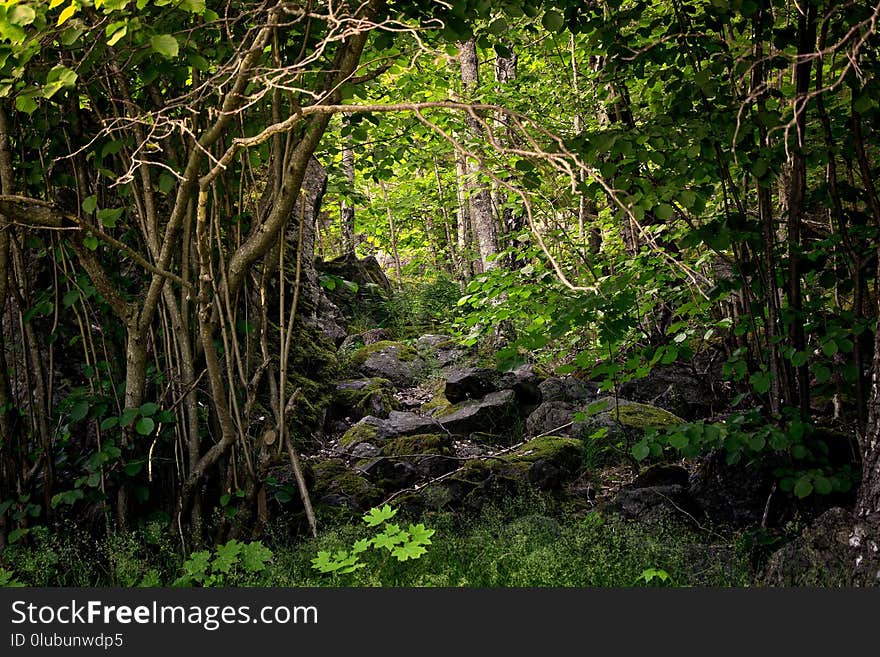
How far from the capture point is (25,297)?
3945mm

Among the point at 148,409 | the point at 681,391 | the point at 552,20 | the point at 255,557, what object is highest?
the point at 552,20

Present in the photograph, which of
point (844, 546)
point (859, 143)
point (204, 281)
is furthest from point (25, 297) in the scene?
point (859, 143)

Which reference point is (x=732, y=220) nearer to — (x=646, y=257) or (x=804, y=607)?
(x=646, y=257)

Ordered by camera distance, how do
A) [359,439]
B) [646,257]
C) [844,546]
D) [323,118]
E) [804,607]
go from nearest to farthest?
[804,607], [844,546], [323,118], [646,257], [359,439]

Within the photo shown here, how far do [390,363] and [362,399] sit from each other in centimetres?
160

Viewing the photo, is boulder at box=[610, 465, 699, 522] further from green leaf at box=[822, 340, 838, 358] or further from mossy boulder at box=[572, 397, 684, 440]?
green leaf at box=[822, 340, 838, 358]

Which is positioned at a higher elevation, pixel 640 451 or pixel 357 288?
pixel 357 288

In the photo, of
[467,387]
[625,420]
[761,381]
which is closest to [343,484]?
[625,420]

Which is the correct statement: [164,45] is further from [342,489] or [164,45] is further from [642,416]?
[642,416]

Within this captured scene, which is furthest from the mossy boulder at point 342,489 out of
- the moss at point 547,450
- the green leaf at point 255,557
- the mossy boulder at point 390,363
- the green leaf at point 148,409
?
the mossy boulder at point 390,363

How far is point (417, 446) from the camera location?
5.39 meters

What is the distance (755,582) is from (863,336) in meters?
1.86

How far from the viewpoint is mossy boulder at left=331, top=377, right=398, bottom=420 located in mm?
6387

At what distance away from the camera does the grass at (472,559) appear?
310 centimetres
